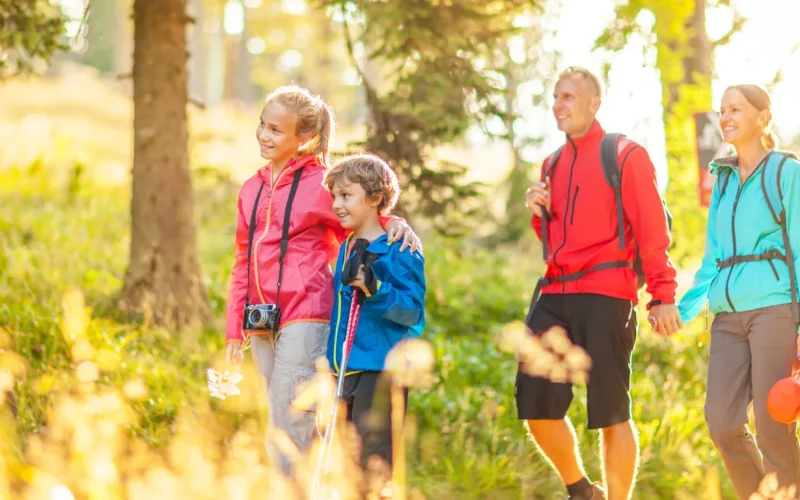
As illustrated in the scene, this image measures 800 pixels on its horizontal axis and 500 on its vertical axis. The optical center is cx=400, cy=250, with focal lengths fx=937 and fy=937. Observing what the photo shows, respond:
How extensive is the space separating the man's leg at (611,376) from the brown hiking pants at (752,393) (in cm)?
47

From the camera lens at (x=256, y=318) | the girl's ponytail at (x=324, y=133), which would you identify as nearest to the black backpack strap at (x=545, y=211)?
the girl's ponytail at (x=324, y=133)

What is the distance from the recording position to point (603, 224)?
4.80 metres

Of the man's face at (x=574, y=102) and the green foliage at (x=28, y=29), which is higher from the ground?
the green foliage at (x=28, y=29)

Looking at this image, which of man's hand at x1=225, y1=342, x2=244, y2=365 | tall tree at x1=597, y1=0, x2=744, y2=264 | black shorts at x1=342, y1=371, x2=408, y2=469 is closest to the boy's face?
black shorts at x1=342, y1=371, x2=408, y2=469

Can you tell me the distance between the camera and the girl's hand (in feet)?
13.7

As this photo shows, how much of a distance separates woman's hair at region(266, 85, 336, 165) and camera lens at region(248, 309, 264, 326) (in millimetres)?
836

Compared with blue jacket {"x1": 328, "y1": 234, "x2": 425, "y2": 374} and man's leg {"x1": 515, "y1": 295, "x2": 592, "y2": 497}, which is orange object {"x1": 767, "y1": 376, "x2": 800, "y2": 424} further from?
blue jacket {"x1": 328, "y1": 234, "x2": 425, "y2": 374}

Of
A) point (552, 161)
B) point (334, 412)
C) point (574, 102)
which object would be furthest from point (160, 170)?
point (334, 412)

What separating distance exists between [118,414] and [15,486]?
32.0 inches

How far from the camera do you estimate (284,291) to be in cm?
443

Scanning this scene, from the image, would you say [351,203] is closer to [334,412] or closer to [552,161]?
[334,412]

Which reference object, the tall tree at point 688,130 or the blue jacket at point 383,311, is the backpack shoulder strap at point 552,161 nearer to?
the blue jacket at point 383,311

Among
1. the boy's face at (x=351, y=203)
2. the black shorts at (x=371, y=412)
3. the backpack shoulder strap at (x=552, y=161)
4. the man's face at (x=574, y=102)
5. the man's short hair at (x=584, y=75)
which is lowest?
the black shorts at (x=371, y=412)

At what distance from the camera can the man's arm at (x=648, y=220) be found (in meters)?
4.66
